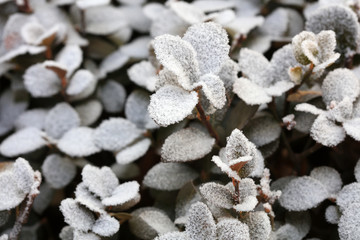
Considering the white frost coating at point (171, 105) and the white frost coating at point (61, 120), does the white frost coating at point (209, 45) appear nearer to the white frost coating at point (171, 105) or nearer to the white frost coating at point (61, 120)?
the white frost coating at point (171, 105)

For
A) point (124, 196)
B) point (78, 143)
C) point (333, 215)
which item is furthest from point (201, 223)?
point (78, 143)

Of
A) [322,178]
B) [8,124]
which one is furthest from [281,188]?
[8,124]

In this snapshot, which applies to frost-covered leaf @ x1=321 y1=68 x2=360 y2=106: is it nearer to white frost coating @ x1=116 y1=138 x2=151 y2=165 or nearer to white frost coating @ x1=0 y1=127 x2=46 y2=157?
white frost coating @ x1=116 y1=138 x2=151 y2=165

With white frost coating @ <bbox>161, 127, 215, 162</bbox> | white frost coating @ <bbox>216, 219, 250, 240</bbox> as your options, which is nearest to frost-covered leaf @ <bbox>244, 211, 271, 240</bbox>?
white frost coating @ <bbox>216, 219, 250, 240</bbox>

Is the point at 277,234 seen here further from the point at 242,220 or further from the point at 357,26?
the point at 357,26

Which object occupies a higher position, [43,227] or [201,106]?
[201,106]
